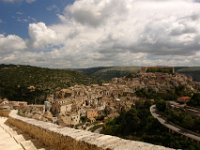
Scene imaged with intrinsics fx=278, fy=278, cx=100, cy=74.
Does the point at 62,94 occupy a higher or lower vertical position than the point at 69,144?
lower

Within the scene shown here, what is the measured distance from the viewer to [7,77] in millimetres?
94000

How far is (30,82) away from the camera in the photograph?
9194 cm

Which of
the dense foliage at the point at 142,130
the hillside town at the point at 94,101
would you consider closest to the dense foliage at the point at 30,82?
the hillside town at the point at 94,101

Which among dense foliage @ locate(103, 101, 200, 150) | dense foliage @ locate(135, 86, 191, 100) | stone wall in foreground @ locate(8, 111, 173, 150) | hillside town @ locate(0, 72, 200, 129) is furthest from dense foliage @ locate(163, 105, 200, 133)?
stone wall in foreground @ locate(8, 111, 173, 150)

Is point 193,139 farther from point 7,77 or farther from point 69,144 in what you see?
point 7,77

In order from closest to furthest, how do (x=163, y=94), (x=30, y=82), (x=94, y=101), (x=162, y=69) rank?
(x=163, y=94)
(x=94, y=101)
(x=30, y=82)
(x=162, y=69)

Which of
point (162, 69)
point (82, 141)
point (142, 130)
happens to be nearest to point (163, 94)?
point (142, 130)

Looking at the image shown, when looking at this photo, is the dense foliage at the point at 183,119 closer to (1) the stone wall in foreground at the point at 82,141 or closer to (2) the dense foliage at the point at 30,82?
(2) the dense foliage at the point at 30,82

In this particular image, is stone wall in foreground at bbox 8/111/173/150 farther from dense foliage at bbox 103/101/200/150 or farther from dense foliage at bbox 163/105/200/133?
dense foliage at bbox 163/105/200/133

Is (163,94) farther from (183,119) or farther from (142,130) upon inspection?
(142,130)

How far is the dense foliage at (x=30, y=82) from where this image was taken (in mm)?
74238

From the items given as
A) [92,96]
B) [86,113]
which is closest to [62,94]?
[92,96]

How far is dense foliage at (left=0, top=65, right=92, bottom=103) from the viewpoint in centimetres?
7424

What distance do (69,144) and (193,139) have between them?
3537 centimetres
